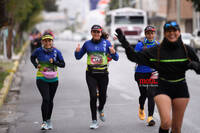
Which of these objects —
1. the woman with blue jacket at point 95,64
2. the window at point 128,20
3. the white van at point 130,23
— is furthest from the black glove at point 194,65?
the window at point 128,20

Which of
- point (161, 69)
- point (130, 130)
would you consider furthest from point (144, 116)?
point (161, 69)

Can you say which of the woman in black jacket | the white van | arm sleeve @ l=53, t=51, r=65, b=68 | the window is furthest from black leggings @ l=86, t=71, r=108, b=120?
the window

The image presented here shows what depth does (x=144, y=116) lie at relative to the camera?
8.98 metres

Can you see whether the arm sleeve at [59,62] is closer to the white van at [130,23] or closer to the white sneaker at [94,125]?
the white sneaker at [94,125]

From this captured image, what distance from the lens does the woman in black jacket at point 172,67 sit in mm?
5770

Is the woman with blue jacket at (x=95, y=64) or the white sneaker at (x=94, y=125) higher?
the woman with blue jacket at (x=95, y=64)

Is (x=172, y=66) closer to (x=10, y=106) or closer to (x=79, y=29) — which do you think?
(x=10, y=106)

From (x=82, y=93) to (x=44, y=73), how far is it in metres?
5.44

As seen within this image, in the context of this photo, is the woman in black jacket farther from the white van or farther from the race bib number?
the white van

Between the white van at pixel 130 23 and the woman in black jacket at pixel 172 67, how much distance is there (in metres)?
31.4

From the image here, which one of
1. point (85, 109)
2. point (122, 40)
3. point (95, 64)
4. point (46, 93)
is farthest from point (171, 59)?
point (85, 109)

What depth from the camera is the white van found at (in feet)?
123

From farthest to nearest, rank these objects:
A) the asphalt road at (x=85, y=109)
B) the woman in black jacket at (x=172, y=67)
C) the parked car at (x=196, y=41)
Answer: the parked car at (x=196, y=41) → the asphalt road at (x=85, y=109) → the woman in black jacket at (x=172, y=67)

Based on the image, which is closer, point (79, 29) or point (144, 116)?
point (144, 116)
